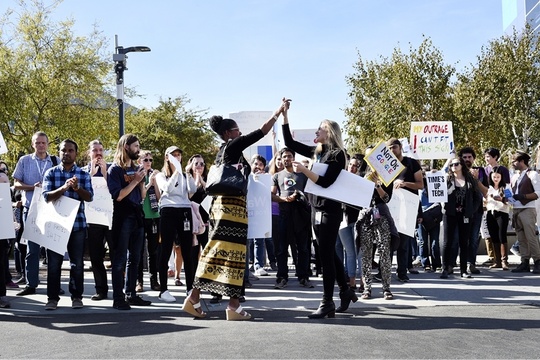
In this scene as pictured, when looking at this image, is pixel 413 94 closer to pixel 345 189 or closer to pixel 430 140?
pixel 430 140

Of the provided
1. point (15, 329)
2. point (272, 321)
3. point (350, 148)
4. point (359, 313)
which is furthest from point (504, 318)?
point (350, 148)

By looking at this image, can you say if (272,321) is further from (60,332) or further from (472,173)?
(472,173)

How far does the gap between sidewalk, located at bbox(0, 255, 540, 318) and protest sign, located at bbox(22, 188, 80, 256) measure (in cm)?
81

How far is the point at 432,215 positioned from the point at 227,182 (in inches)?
236

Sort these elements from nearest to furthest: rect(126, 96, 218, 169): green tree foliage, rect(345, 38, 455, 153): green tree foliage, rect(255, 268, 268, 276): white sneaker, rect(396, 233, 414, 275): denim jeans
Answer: rect(396, 233, 414, 275): denim jeans → rect(255, 268, 268, 276): white sneaker → rect(345, 38, 455, 153): green tree foliage → rect(126, 96, 218, 169): green tree foliage

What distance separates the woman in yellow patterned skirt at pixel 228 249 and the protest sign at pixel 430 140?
922 centimetres

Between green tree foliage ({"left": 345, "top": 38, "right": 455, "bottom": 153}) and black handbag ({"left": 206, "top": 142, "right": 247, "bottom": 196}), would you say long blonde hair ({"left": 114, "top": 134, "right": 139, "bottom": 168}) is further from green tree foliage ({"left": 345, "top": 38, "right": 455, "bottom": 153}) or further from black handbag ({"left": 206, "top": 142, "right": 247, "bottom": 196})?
green tree foliage ({"left": 345, "top": 38, "right": 455, "bottom": 153})

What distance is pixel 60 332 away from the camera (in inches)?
262

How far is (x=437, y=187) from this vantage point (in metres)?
11.3

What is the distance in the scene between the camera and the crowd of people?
23.9 feet

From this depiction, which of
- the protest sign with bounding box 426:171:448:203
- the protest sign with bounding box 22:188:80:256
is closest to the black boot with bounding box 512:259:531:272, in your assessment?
the protest sign with bounding box 426:171:448:203

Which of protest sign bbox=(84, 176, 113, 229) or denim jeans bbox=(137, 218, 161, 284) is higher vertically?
protest sign bbox=(84, 176, 113, 229)

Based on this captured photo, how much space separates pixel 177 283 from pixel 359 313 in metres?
4.06

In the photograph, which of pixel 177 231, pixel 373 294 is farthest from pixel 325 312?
pixel 177 231
